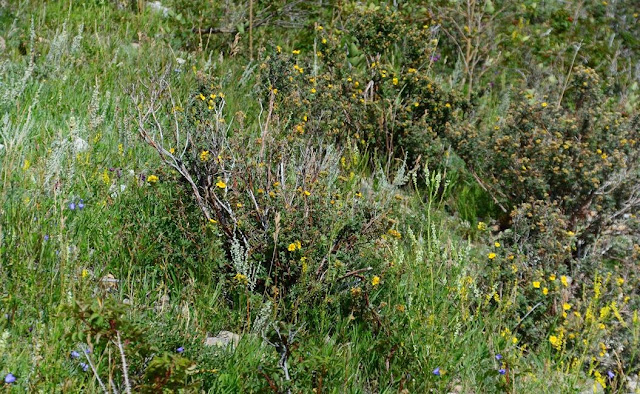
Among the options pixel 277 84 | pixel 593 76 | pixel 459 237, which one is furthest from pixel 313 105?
pixel 593 76

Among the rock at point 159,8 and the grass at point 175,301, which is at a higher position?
the rock at point 159,8

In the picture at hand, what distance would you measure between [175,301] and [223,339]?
245 millimetres

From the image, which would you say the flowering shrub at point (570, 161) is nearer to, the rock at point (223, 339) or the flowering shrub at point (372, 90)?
the flowering shrub at point (372, 90)

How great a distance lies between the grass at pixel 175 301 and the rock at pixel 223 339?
0.10ft

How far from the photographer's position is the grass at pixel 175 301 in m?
2.48

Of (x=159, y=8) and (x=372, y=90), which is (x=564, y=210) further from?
(x=159, y=8)

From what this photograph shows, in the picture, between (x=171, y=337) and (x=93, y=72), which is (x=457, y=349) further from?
(x=93, y=72)

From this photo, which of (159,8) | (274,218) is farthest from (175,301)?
(159,8)

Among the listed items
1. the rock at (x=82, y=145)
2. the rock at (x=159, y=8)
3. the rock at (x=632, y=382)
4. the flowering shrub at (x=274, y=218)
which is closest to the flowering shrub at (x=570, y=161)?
the rock at (x=632, y=382)

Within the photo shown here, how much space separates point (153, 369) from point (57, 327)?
47cm

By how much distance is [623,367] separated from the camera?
346 cm

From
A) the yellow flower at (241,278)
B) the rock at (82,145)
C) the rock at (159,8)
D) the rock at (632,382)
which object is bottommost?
the rock at (632,382)

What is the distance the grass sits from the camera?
97.7 inches

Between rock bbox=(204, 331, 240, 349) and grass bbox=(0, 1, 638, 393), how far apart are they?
3cm
